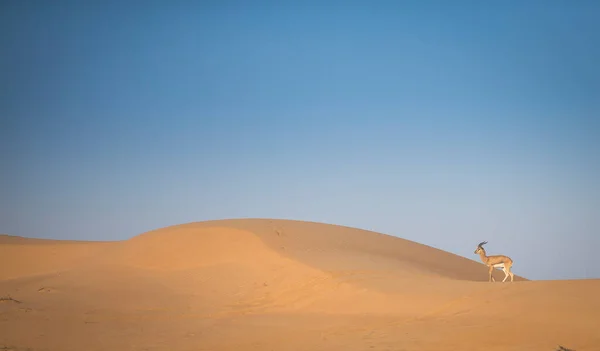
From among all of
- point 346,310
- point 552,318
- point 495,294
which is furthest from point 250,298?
point 552,318

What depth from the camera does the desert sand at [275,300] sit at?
35.7 ft

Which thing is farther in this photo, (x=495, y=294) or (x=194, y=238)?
(x=194, y=238)

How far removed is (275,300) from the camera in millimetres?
15922

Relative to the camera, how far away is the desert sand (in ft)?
35.7

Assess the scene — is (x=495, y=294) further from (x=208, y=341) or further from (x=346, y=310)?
(x=208, y=341)

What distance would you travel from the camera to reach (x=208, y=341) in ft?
37.5

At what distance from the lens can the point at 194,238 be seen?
23062 mm

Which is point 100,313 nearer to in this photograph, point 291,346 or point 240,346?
point 240,346

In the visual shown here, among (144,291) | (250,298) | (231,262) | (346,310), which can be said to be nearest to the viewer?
(346,310)

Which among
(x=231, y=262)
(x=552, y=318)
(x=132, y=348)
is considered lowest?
(x=132, y=348)

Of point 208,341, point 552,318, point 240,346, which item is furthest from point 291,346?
point 552,318

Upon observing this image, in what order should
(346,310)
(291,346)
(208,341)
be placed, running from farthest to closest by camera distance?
1. (346,310)
2. (208,341)
3. (291,346)

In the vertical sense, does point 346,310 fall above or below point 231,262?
below

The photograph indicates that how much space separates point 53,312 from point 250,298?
517 centimetres
